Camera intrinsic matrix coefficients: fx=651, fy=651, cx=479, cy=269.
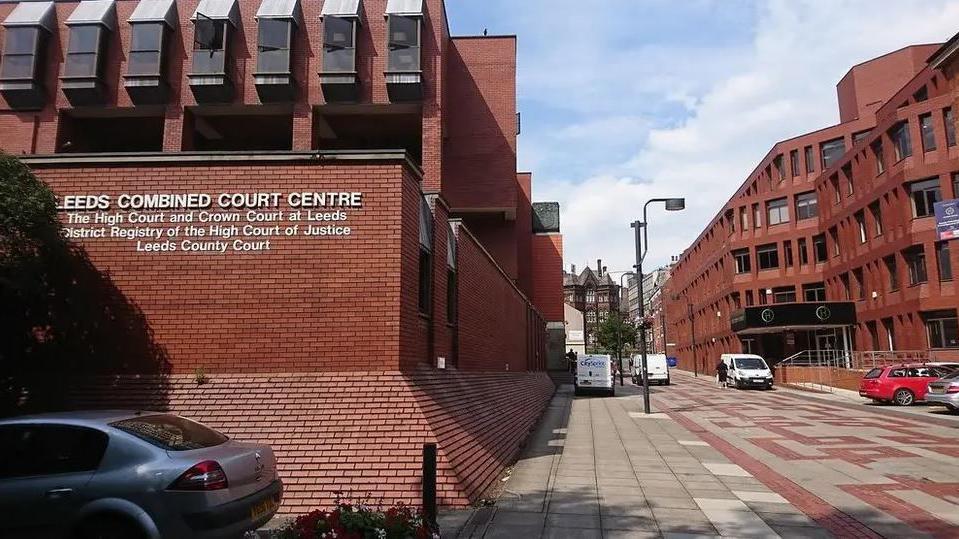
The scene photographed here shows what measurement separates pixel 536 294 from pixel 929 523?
38668 millimetres

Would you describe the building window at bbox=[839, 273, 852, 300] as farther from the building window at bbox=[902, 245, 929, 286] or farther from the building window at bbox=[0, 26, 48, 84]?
the building window at bbox=[0, 26, 48, 84]

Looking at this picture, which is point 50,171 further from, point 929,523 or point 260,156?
point 929,523

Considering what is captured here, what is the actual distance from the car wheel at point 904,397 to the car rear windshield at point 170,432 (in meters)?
25.4

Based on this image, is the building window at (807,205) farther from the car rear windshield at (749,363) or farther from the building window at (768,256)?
the car rear windshield at (749,363)

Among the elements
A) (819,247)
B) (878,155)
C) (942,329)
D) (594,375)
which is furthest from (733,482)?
(819,247)

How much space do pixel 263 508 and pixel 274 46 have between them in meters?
20.2

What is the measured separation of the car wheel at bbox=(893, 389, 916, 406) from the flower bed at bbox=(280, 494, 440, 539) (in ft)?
80.5

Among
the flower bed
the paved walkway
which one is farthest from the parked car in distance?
the flower bed

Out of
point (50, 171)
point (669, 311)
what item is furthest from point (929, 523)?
point (669, 311)

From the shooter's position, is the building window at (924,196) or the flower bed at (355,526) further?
the building window at (924,196)

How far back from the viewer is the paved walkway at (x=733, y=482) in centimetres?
728

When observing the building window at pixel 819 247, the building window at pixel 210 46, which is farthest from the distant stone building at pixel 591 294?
the building window at pixel 210 46

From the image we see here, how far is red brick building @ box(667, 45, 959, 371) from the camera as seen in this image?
32.9 metres

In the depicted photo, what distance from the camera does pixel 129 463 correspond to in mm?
5055
